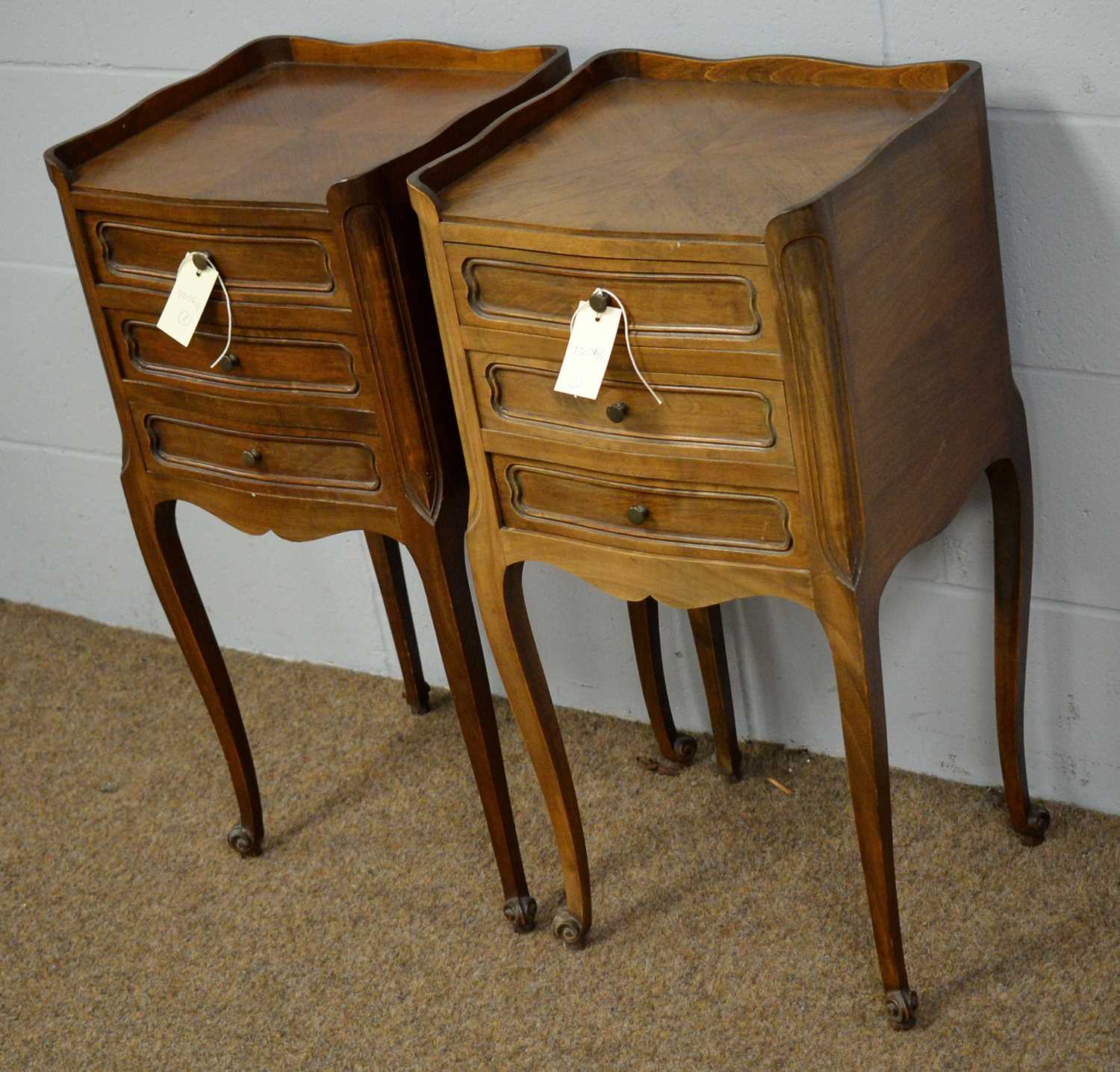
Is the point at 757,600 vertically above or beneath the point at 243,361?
beneath

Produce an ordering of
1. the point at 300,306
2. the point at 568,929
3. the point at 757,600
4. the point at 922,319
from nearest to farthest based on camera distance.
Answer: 1. the point at 922,319
2. the point at 300,306
3. the point at 568,929
4. the point at 757,600

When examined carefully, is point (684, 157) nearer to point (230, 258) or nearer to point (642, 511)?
point (642, 511)

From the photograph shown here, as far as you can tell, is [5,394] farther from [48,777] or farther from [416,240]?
[416,240]

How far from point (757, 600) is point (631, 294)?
76cm

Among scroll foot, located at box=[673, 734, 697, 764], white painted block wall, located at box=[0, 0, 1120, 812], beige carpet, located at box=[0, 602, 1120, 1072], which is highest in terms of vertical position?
white painted block wall, located at box=[0, 0, 1120, 812]

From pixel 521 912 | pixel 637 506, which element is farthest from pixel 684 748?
pixel 637 506

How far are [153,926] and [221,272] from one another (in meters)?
0.87

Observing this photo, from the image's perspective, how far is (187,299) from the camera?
4.86ft

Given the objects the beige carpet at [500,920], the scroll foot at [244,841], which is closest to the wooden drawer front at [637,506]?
the beige carpet at [500,920]

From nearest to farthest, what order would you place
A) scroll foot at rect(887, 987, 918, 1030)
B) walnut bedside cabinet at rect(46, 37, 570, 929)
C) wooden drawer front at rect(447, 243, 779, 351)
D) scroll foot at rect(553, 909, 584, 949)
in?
wooden drawer front at rect(447, 243, 779, 351)
walnut bedside cabinet at rect(46, 37, 570, 929)
scroll foot at rect(887, 987, 918, 1030)
scroll foot at rect(553, 909, 584, 949)

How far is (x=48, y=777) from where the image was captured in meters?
2.18

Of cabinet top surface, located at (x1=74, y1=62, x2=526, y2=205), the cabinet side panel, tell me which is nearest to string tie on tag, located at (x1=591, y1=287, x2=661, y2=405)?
the cabinet side panel

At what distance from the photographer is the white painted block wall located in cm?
148

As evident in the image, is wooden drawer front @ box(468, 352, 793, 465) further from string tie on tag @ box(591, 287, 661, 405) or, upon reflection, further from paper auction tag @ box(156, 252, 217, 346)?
paper auction tag @ box(156, 252, 217, 346)
